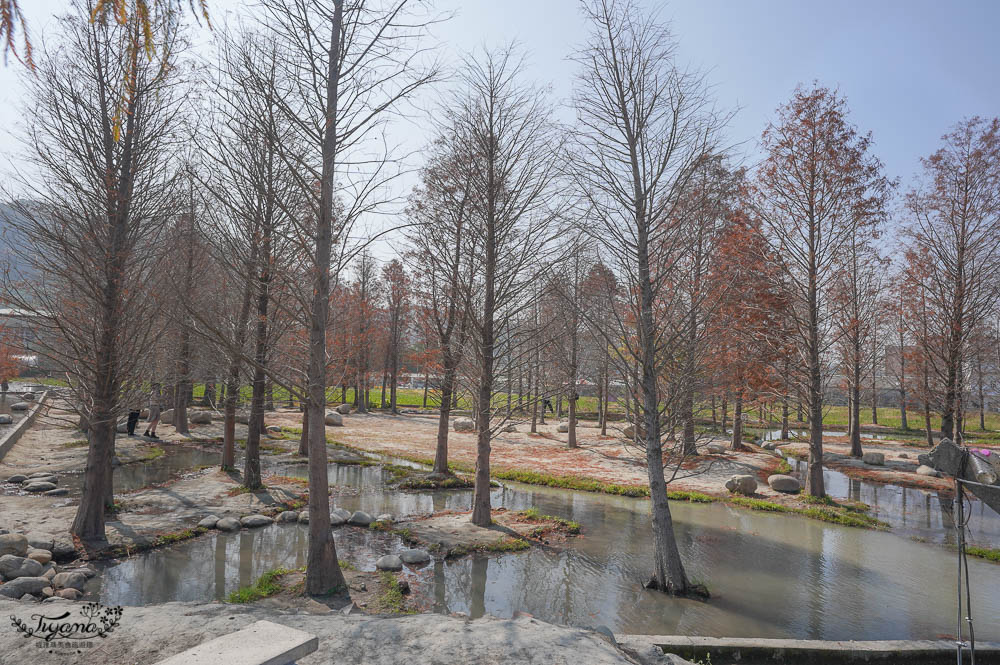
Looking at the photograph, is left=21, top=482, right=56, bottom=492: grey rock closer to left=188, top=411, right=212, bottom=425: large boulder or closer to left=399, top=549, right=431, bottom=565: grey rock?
left=399, top=549, right=431, bottom=565: grey rock

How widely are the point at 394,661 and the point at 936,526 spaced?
45.9 ft

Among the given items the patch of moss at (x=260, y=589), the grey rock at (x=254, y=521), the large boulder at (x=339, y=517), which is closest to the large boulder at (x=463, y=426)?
the large boulder at (x=339, y=517)

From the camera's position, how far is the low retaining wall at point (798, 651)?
5.93 metres

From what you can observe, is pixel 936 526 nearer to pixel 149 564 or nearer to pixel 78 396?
pixel 149 564

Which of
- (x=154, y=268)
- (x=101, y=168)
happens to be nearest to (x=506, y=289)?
(x=154, y=268)

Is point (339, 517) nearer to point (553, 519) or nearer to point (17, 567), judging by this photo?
point (553, 519)

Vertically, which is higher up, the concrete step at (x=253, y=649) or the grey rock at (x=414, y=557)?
the concrete step at (x=253, y=649)

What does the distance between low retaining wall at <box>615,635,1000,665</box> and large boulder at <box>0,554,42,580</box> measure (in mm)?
7859

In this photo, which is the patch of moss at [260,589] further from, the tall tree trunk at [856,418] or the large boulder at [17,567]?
the tall tree trunk at [856,418]

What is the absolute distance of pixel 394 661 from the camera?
4266mm

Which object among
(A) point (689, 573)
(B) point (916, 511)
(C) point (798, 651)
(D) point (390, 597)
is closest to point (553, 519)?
(A) point (689, 573)

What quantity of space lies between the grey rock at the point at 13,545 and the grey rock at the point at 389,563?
17.0 feet

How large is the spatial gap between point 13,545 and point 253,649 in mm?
6801

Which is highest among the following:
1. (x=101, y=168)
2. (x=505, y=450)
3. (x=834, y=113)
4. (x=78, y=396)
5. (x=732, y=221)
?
(x=834, y=113)
